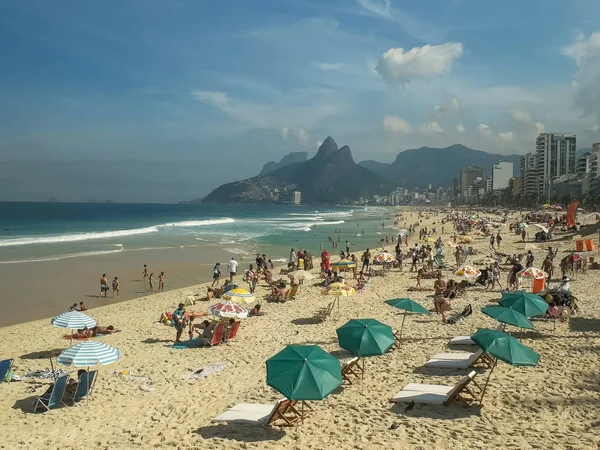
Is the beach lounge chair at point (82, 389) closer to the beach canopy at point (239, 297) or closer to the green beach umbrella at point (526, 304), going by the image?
the beach canopy at point (239, 297)

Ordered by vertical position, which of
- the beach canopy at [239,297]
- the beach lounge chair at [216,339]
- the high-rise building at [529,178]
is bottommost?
the beach lounge chair at [216,339]

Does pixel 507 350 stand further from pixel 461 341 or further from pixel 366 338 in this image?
pixel 461 341

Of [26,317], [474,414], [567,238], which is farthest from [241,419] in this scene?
[567,238]

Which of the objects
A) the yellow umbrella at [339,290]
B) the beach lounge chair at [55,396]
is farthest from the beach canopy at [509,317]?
the beach lounge chair at [55,396]

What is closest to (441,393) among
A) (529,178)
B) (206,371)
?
(206,371)

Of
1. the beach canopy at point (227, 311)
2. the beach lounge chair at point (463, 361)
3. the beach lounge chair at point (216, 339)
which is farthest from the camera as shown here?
the beach canopy at point (227, 311)

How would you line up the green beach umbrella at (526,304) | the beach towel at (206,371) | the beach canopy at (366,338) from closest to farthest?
the beach canopy at (366,338) → the beach towel at (206,371) → the green beach umbrella at (526,304)

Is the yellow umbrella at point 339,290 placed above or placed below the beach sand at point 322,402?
above
